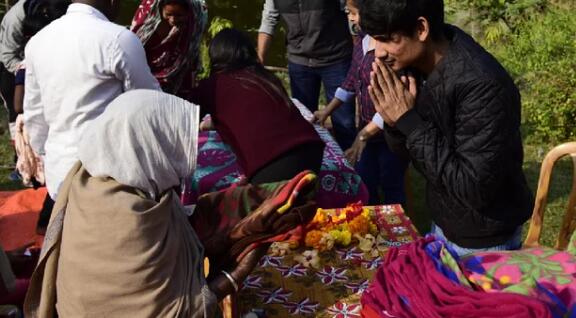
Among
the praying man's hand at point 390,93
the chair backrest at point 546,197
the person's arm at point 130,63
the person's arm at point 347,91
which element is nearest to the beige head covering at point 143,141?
the person's arm at point 130,63

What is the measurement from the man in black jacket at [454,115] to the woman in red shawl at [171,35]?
2.14 metres

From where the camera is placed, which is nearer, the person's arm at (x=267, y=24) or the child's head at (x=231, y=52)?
the child's head at (x=231, y=52)

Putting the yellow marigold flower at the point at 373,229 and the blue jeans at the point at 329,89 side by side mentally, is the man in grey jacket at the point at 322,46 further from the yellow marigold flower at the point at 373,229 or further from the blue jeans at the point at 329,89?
the yellow marigold flower at the point at 373,229

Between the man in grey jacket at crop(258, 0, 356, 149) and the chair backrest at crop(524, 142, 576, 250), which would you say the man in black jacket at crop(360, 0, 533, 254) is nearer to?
the chair backrest at crop(524, 142, 576, 250)

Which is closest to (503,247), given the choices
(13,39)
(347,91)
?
(347,91)

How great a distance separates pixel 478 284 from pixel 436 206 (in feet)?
1.71

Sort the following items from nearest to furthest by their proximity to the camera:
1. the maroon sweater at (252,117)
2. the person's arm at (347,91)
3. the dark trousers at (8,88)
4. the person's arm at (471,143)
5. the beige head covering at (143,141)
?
the person's arm at (471,143) → the beige head covering at (143,141) → the maroon sweater at (252,117) → the person's arm at (347,91) → the dark trousers at (8,88)

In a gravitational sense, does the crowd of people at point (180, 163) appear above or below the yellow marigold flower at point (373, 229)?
above

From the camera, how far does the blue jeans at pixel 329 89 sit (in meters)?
4.25

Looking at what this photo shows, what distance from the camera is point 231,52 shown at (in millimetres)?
3023

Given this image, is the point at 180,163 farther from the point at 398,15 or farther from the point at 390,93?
the point at 398,15

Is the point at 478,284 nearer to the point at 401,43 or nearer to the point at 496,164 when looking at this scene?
the point at 496,164

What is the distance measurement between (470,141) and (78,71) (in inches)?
60.8

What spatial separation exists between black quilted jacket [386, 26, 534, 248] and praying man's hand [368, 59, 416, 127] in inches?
1.3
